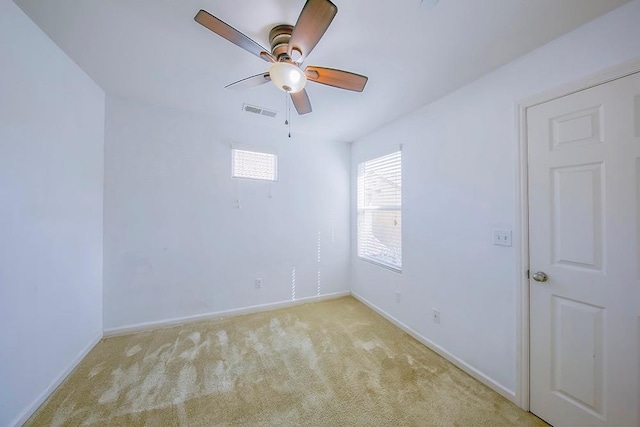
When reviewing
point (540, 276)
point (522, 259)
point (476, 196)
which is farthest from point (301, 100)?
point (540, 276)

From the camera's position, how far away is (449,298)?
2117 mm

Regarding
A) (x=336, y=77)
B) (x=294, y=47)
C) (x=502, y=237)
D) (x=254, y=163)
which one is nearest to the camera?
(x=294, y=47)

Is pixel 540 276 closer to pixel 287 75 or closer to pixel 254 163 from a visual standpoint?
pixel 287 75

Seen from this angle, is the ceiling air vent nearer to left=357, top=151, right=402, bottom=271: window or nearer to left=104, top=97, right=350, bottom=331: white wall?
left=104, top=97, right=350, bottom=331: white wall

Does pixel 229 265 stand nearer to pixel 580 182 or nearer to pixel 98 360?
pixel 98 360

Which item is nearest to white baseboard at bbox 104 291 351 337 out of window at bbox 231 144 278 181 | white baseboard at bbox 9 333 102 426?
white baseboard at bbox 9 333 102 426

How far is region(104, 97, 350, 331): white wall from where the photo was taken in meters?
2.46

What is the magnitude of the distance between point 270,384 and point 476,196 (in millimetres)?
2271

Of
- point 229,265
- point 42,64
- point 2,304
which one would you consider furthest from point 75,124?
point 229,265

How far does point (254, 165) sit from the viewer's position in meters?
3.04

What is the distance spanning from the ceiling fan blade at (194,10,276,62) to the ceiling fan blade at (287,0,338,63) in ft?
0.68

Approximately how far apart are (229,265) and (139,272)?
93cm

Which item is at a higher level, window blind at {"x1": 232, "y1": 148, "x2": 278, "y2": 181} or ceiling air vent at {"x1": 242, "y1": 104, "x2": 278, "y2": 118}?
ceiling air vent at {"x1": 242, "y1": 104, "x2": 278, "y2": 118}

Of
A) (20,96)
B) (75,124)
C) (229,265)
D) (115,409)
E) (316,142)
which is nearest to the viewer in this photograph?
(20,96)
